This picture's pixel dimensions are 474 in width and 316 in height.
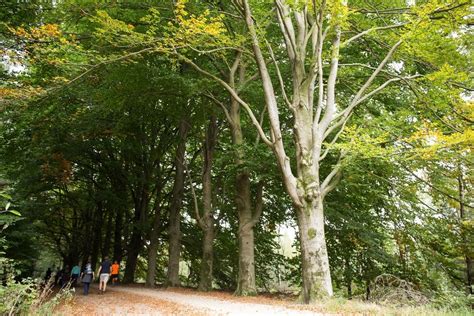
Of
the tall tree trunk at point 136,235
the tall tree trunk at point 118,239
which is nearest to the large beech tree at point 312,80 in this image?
the tall tree trunk at point 136,235

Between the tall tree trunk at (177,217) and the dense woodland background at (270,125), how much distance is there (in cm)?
8

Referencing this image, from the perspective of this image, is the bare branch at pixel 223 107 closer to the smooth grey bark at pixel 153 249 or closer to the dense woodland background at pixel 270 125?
the dense woodland background at pixel 270 125

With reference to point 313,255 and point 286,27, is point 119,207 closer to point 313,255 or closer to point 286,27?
point 286,27

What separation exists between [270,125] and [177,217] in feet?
33.9

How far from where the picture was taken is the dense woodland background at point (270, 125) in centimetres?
1034

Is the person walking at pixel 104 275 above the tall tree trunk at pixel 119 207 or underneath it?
underneath

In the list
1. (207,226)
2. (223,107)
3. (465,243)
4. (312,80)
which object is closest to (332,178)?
(312,80)

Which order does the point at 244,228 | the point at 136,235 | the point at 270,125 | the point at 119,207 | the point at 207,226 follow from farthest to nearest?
the point at 119,207, the point at 136,235, the point at 207,226, the point at 244,228, the point at 270,125

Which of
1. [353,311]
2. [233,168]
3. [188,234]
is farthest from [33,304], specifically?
[188,234]

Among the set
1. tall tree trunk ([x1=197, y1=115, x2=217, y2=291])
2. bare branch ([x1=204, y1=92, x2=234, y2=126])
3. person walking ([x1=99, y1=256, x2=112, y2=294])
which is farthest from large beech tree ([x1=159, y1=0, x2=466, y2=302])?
person walking ([x1=99, y1=256, x2=112, y2=294])

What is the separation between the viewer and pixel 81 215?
28.9m

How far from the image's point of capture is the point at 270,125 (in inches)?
452

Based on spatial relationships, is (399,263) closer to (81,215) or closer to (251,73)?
(251,73)

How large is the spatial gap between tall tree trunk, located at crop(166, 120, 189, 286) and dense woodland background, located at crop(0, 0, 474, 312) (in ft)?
0.25
